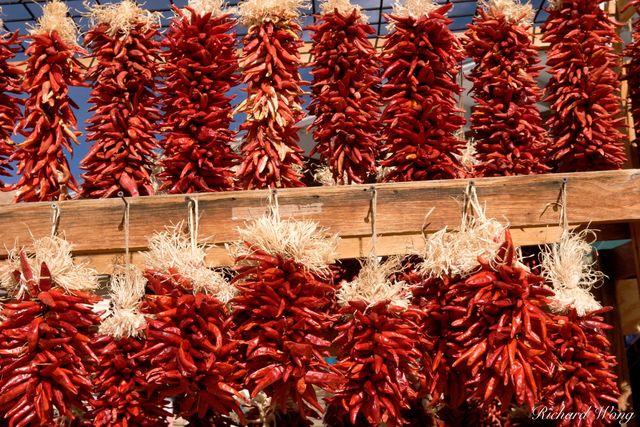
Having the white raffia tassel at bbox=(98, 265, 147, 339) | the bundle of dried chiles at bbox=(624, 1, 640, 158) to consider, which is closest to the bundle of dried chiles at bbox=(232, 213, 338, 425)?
the white raffia tassel at bbox=(98, 265, 147, 339)

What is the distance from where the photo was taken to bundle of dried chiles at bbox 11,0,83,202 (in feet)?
7.82

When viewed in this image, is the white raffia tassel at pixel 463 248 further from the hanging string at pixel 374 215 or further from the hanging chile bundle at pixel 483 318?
the hanging string at pixel 374 215

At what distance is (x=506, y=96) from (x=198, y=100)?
50.9 inches

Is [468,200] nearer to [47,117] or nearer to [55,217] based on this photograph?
[55,217]

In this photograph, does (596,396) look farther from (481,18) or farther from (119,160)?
(119,160)

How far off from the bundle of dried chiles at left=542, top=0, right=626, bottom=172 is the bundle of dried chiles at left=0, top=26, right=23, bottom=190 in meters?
2.33

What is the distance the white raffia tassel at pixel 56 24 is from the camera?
7.92 ft

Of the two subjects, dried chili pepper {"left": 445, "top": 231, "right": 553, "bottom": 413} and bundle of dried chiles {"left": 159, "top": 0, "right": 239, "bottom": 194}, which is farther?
bundle of dried chiles {"left": 159, "top": 0, "right": 239, "bottom": 194}

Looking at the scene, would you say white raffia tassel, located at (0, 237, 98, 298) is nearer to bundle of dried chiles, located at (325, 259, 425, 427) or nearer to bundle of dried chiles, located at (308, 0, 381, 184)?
bundle of dried chiles, located at (325, 259, 425, 427)

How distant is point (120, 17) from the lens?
2412 millimetres

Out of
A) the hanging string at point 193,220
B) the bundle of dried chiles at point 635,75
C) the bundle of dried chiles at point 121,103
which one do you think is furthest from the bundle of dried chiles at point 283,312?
the bundle of dried chiles at point 635,75

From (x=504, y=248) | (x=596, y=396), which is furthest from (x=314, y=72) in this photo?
(x=596, y=396)

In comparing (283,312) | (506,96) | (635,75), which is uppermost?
(635,75)

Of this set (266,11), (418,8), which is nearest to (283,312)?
(266,11)
